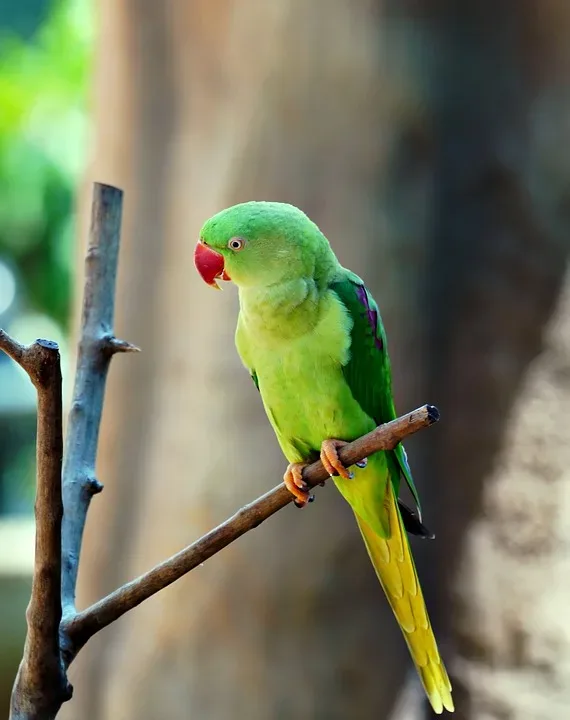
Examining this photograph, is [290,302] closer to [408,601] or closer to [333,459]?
[333,459]

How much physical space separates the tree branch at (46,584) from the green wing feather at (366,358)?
362mm

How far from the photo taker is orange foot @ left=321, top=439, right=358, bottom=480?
0.91 m

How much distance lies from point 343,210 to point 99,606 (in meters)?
1.15

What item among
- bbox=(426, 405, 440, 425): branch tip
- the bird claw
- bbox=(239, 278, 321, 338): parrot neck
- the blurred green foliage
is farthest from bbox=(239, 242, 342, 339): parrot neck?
the blurred green foliage

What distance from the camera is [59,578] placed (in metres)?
0.77

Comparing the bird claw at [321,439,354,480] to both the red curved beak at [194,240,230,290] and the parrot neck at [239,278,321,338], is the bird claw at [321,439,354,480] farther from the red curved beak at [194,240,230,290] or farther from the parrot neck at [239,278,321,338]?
the red curved beak at [194,240,230,290]

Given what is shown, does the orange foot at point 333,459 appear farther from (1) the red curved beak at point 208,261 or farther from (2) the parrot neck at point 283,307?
(1) the red curved beak at point 208,261

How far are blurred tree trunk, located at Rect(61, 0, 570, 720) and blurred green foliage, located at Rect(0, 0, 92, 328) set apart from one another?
2572mm

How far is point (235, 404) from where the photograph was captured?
1.78 meters

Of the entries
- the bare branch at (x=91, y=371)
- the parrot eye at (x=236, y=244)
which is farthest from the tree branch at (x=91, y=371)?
the parrot eye at (x=236, y=244)

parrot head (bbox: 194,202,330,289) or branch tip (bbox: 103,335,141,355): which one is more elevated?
parrot head (bbox: 194,202,330,289)

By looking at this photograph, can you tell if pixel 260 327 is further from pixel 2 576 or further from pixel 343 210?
pixel 2 576

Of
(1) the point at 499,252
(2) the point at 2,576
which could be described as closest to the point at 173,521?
(1) the point at 499,252

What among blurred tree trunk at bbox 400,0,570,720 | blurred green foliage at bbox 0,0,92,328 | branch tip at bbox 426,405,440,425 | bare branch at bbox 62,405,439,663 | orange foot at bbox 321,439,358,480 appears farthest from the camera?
blurred green foliage at bbox 0,0,92,328
